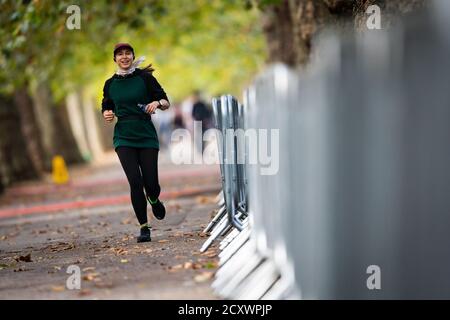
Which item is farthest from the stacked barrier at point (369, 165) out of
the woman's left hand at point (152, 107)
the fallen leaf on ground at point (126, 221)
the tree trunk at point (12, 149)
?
the tree trunk at point (12, 149)

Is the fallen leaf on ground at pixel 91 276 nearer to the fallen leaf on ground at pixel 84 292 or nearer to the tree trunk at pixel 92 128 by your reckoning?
the fallen leaf on ground at pixel 84 292

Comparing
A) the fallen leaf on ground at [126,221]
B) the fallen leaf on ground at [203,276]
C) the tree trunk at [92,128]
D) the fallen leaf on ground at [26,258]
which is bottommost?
the tree trunk at [92,128]

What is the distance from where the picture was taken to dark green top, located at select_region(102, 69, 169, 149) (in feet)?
28.2

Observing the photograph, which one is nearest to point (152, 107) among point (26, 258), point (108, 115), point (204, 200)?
point (108, 115)

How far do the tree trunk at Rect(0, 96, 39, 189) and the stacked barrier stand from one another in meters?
21.3

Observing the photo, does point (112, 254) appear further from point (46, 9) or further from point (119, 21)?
point (119, 21)

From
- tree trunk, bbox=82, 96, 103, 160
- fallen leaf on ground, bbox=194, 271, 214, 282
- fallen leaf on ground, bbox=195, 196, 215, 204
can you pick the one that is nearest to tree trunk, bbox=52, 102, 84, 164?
tree trunk, bbox=82, 96, 103, 160

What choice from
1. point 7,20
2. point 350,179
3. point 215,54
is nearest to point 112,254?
point 350,179

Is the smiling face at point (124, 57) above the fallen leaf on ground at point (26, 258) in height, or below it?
above

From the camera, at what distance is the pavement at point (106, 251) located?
7.04m

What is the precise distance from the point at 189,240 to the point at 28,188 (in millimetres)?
16488

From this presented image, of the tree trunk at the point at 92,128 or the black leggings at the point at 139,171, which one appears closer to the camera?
the black leggings at the point at 139,171

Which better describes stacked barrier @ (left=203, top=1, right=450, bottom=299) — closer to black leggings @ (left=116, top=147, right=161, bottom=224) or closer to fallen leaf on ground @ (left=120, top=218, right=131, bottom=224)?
black leggings @ (left=116, top=147, right=161, bottom=224)

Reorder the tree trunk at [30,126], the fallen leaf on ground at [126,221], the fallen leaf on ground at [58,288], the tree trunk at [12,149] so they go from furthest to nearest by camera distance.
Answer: the tree trunk at [30,126]
the tree trunk at [12,149]
the fallen leaf on ground at [126,221]
the fallen leaf on ground at [58,288]
